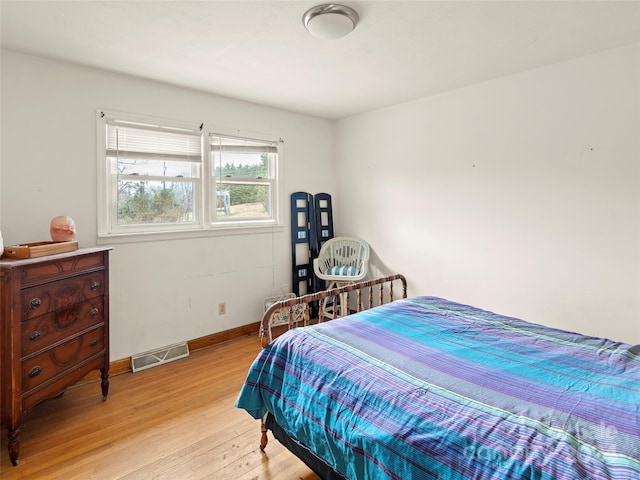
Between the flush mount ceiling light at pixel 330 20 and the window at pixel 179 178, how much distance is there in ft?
5.42

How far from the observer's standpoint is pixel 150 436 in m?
2.04

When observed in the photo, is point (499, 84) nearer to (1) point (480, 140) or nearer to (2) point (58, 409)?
(1) point (480, 140)

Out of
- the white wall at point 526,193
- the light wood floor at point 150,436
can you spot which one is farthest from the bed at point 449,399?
the white wall at point 526,193

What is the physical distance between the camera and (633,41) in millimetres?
2219

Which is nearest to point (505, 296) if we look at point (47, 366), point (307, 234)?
point (307, 234)

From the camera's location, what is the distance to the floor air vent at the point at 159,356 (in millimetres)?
2846

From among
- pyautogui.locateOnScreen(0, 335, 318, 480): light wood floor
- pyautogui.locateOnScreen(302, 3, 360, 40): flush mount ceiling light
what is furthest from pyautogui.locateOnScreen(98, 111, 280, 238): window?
pyautogui.locateOnScreen(302, 3, 360, 40): flush mount ceiling light

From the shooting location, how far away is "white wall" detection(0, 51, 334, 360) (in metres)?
Result: 2.35

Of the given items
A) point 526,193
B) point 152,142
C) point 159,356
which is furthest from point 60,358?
point 526,193

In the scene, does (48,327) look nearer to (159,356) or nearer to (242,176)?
(159,356)

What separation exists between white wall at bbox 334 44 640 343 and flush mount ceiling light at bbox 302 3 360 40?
1622 mm

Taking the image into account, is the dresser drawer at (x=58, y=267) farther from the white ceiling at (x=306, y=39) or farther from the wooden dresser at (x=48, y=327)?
the white ceiling at (x=306, y=39)

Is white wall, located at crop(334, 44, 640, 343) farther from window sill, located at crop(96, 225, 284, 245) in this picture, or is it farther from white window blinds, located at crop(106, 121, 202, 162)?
white window blinds, located at crop(106, 121, 202, 162)

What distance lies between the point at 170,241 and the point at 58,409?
1.42 metres
